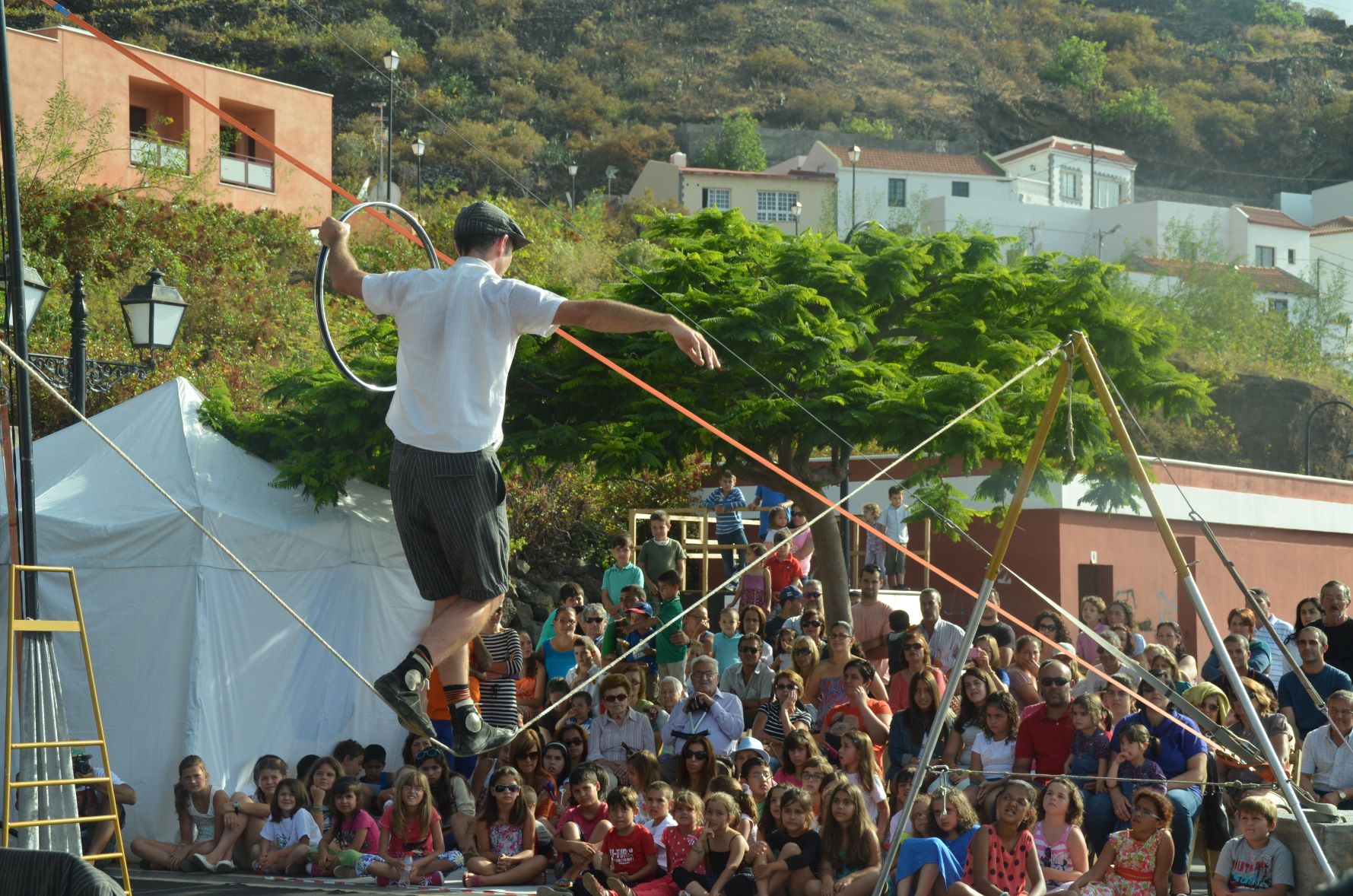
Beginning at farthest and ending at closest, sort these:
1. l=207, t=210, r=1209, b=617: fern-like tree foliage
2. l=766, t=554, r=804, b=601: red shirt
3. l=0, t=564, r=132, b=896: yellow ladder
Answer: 1. l=766, t=554, r=804, b=601: red shirt
2. l=207, t=210, r=1209, b=617: fern-like tree foliage
3. l=0, t=564, r=132, b=896: yellow ladder

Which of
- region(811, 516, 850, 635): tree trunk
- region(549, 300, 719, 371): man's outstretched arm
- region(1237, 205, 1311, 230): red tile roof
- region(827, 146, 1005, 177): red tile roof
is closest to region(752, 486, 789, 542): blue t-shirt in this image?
region(811, 516, 850, 635): tree trunk

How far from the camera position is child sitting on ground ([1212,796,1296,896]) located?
6371 mm

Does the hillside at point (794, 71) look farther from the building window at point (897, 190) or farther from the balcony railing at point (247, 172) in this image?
the balcony railing at point (247, 172)

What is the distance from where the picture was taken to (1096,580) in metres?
19.1

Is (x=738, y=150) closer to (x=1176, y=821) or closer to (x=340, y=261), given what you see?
(x=1176, y=821)

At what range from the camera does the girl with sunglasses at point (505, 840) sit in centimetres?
863

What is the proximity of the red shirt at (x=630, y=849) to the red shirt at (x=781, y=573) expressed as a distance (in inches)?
169

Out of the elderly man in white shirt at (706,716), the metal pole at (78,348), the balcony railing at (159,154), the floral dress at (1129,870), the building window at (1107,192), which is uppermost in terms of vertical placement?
the building window at (1107,192)

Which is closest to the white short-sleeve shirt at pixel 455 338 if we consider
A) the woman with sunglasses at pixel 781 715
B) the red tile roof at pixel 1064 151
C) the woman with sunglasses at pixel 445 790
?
the woman with sunglasses at pixel 781 715

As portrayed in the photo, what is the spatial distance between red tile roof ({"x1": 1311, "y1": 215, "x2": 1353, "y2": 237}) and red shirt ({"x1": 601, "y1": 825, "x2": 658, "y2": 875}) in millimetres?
54525

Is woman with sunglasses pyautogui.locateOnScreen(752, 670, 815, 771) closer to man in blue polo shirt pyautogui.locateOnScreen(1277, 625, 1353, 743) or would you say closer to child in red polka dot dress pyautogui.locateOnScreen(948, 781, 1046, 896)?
child in red polka dot dress pyautogui.locateOnScreen(948, 781, 1046, 896)

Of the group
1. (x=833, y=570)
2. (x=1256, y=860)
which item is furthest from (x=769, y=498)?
(x=1256, y=860)

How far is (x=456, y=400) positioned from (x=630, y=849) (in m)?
4.81

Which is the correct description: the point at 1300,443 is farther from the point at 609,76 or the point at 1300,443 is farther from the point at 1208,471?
the point at 609,76
